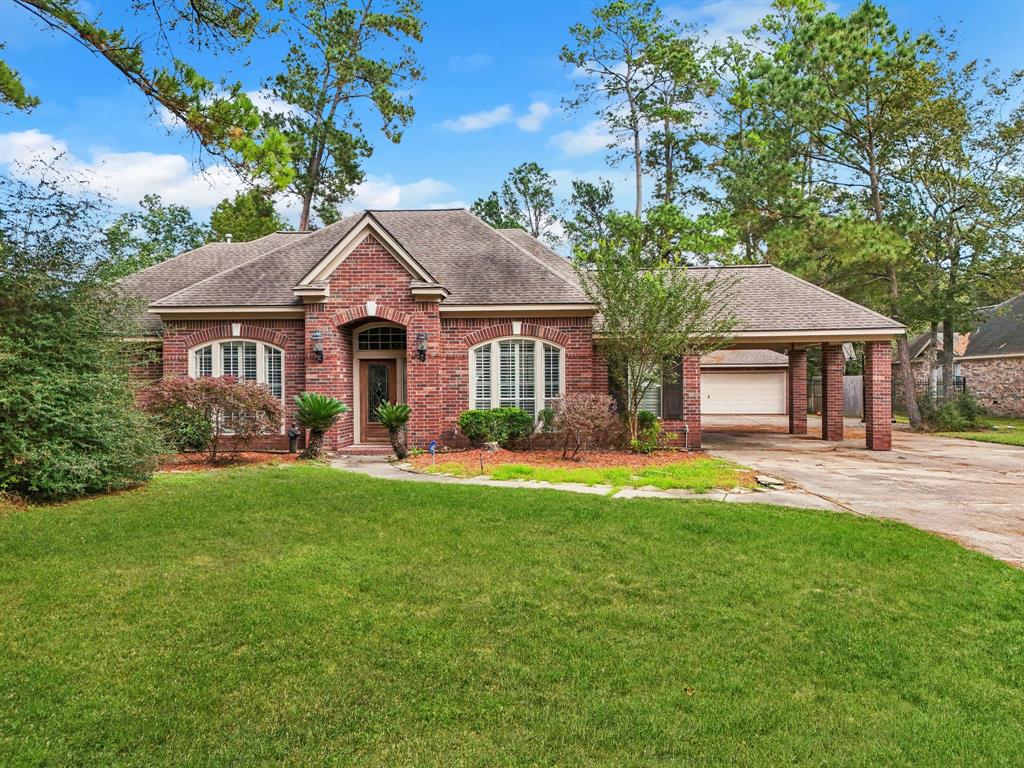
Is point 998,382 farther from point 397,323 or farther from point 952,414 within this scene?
point 397,323

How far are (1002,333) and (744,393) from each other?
11.8 meters

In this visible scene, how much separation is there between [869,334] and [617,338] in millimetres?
5888

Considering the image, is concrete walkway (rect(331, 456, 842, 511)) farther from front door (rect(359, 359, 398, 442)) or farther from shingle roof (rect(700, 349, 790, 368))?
shingle roof (rect(700, 349, 790, 368))

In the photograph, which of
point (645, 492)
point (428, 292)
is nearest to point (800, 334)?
point (645, 492)

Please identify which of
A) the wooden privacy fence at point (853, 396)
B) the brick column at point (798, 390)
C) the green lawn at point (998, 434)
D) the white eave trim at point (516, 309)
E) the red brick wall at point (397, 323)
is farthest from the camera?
the wooden privacy fence at point (853, 396)

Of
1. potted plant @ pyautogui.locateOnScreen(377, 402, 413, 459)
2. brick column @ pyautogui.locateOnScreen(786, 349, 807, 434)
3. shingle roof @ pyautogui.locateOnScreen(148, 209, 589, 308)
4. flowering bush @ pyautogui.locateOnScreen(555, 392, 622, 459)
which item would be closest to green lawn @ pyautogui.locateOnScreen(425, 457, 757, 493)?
flowering bush @ pyautogui.locateOnScreen(555, 392, 622, 459)

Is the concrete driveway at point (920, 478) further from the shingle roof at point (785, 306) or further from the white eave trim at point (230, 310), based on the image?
the white eave trim at point (230, 310)

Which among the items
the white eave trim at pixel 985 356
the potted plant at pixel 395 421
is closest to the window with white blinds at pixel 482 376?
the potted plant at pixel 395 421

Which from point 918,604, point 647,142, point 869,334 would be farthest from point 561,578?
point 647,142

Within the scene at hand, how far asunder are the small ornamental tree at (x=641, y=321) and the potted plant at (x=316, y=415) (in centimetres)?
553

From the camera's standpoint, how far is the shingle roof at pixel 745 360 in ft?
93.1

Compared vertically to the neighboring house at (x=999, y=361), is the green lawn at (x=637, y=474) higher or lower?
lower

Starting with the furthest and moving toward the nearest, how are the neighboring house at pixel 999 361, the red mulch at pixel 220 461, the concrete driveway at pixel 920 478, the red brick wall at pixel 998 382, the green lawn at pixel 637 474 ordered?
the neighboring house at pixel 999 361, the red brick wall at pixel 998 382, the red mulch at pixel 220 461, the green lawn at pixel 637 474, the concrete driveway at pixel 920 478

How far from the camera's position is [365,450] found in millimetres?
12992
